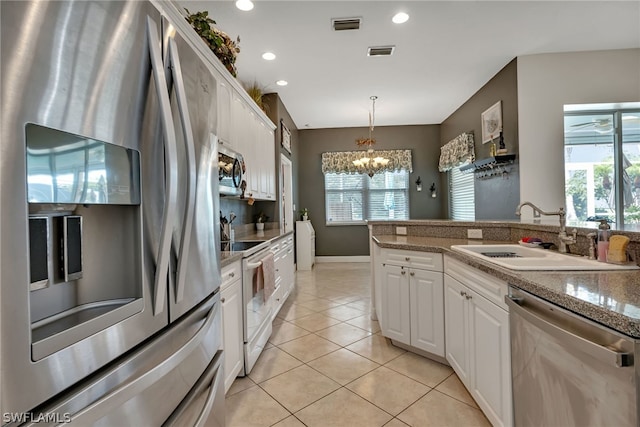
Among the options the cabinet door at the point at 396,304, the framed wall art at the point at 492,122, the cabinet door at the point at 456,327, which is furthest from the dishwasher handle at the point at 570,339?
the framed wall art at the point at 492,122

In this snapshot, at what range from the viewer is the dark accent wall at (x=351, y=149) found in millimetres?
7000

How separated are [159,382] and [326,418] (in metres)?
1.26

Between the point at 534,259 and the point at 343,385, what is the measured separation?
4.72ft

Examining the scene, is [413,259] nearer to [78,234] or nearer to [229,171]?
[229,171]

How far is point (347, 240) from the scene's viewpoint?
710 cm

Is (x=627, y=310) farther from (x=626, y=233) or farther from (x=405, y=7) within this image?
(x=405, y=7)

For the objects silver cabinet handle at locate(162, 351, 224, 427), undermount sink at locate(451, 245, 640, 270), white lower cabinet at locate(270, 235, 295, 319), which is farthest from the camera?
white lower cabinet at locate(270, 235, 295, 319)

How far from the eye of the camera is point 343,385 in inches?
81.6

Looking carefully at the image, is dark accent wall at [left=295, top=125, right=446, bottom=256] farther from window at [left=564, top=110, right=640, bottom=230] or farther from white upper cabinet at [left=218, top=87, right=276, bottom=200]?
window at [left=564, top=110, right=640, bottom=230]

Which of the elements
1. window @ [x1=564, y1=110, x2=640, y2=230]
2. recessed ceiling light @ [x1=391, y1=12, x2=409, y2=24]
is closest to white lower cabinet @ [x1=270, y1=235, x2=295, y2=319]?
recessed ceiling light @ [x1=391, y1=12, x2=409, y2=24]

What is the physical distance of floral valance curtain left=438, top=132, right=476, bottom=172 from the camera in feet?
17.0

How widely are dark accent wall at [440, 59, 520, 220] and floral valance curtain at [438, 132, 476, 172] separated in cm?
12

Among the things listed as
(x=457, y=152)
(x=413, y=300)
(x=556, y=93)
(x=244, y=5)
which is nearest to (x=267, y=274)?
(x=413, y=300)

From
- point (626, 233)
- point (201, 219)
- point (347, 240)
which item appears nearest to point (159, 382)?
point (201, 219)
